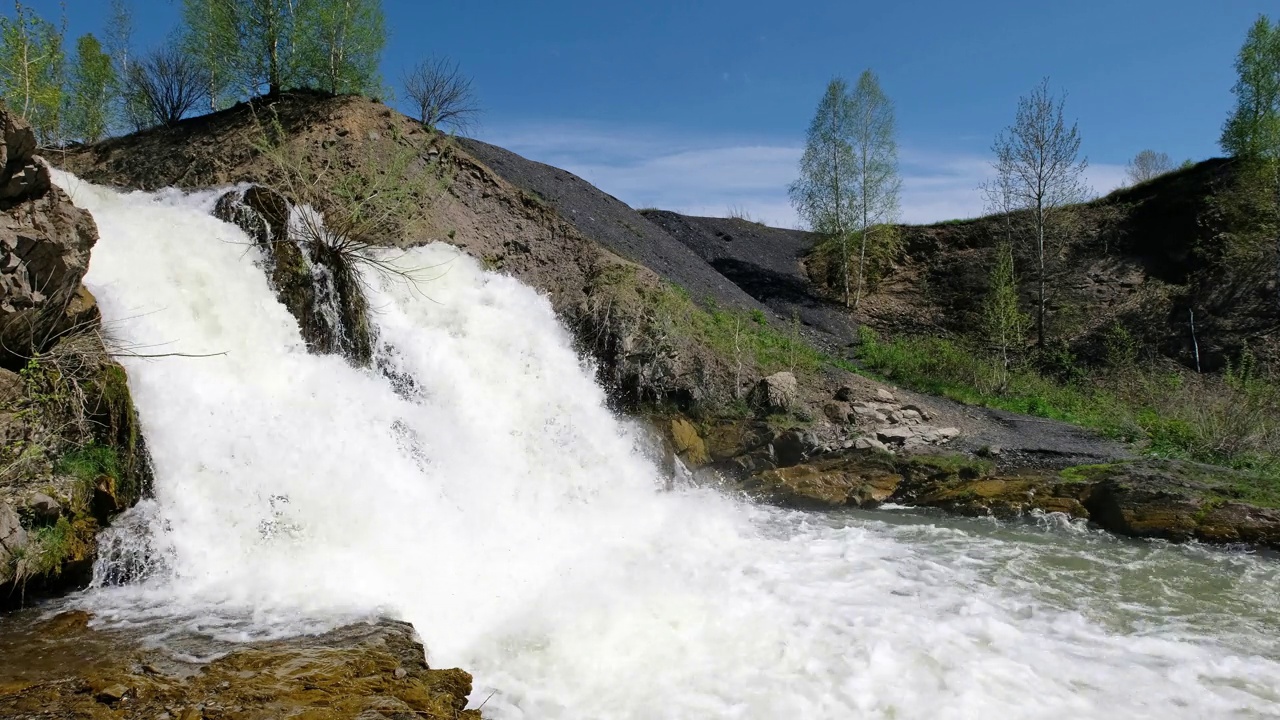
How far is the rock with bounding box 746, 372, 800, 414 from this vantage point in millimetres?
12133

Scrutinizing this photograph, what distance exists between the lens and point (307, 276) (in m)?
9.12

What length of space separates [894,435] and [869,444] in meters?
0.56

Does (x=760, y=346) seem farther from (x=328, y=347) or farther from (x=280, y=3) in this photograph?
(x=280, y=3)

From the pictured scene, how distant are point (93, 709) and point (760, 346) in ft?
39.5

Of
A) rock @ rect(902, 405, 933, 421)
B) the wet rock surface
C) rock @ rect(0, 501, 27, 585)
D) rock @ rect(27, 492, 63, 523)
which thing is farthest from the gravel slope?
the wet rock surface

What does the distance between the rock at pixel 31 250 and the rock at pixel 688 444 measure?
7.88 meters

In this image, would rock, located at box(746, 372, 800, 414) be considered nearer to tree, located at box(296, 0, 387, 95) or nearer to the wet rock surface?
the wet rock surface

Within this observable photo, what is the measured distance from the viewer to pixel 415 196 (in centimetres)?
1278

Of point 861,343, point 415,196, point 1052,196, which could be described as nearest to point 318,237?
point 415,196

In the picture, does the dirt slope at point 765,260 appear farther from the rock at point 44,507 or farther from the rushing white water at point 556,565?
the rock at point 44,507

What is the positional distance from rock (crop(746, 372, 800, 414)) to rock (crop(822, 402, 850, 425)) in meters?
0.58

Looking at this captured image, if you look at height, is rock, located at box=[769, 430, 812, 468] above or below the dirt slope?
below

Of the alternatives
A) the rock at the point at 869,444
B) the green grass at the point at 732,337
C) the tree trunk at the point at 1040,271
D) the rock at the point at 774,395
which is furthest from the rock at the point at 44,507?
the tree trunk at the point at 1040,271

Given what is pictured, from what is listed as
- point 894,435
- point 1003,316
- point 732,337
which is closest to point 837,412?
point 894,435
